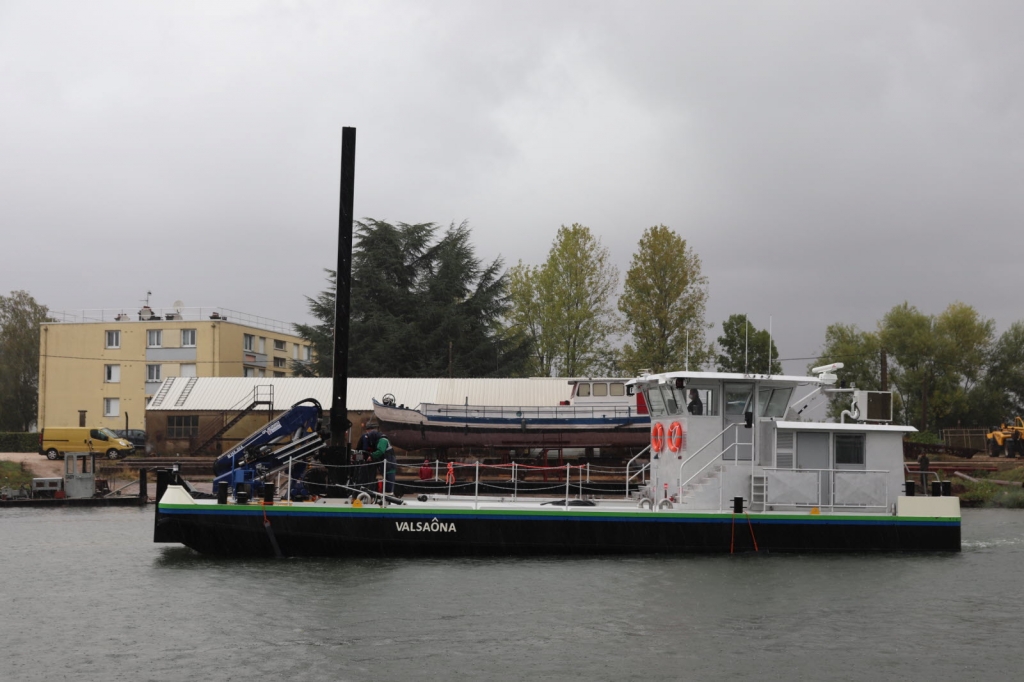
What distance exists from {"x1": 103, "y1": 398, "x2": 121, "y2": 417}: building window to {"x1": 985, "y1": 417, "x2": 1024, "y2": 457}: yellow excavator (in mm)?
54602

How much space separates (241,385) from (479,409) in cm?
1846

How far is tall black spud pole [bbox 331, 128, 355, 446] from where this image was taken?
968 inches

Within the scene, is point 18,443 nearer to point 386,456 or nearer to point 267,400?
point 267,400

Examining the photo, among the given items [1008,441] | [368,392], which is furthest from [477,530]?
[1008,441]

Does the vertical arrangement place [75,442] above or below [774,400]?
below

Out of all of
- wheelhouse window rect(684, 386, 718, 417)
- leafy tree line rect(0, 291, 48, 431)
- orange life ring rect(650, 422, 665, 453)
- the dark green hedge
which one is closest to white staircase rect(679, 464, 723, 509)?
wheelhouse window rect(684, 386, 718, 417)

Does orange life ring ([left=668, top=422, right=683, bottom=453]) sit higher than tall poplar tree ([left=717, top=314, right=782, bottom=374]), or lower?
lower

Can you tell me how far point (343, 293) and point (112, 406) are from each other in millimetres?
54158

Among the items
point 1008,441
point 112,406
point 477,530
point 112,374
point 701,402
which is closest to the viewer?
point 477,530

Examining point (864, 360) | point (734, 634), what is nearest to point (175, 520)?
point (734, 634)

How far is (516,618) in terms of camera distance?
17.5 meters

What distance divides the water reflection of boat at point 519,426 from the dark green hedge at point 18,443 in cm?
3247

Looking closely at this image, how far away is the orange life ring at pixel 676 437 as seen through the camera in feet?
74.8

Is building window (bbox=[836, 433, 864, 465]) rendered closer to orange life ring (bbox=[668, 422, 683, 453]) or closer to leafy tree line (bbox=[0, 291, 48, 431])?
orange life ring (bbox=[668, 422, 683, 453])
